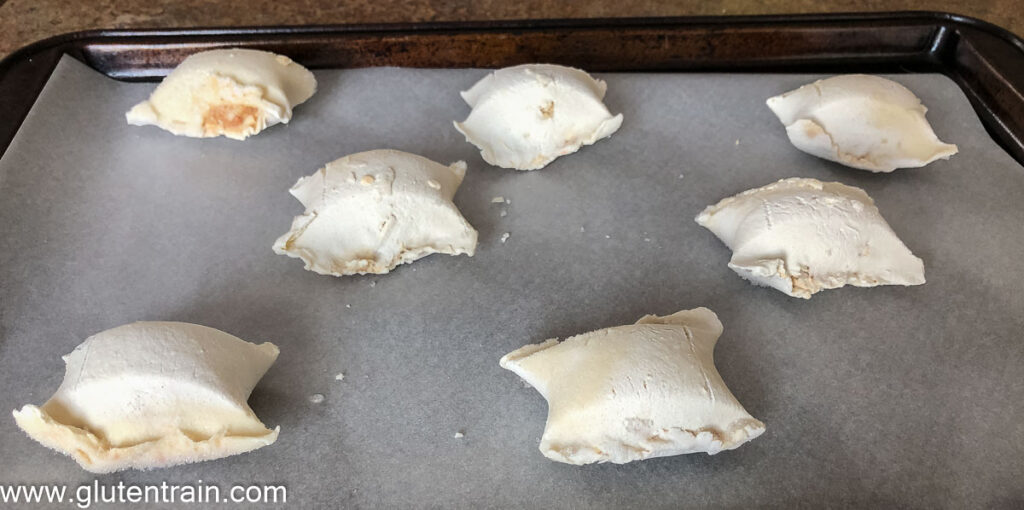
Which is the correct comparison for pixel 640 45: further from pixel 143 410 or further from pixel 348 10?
pixel 143 410

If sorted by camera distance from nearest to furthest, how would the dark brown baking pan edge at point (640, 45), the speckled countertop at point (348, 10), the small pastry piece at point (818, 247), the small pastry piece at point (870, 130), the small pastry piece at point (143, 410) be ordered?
the small pastry piece at point (143, 410), the small pastry piece at point (818, 247), the small pastry piece at point (870, 130), the dark brown baking pan edge at point (640, 45), the speckled countertop at point (348, 10)

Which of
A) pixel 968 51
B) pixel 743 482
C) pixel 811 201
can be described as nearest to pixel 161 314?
pixel 743 482

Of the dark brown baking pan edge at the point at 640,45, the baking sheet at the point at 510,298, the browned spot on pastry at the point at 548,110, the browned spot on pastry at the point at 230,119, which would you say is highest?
the dark brown baking pan edge at the point at 640,45

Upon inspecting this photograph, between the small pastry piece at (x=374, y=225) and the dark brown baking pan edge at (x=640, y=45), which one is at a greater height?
the dark brown baking pan edge at (x=640, y=45)

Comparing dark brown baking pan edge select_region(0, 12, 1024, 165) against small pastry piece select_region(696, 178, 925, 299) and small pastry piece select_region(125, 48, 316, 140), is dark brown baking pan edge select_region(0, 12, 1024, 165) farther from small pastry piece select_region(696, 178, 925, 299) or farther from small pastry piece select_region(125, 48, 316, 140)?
small pastry piece select_region(696, 178, 925, 299)

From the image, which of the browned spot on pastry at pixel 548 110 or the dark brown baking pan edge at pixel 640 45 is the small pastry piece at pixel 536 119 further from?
the dark brown baking pan edge at pixel 640 45

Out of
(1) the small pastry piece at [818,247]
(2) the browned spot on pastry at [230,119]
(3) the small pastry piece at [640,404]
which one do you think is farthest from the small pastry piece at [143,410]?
(1) the small pastry piece at [818,247]

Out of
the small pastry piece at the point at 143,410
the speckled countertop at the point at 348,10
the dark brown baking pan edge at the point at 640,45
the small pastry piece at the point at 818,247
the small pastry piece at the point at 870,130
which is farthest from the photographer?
the speckled countertop at the point at 348,10
